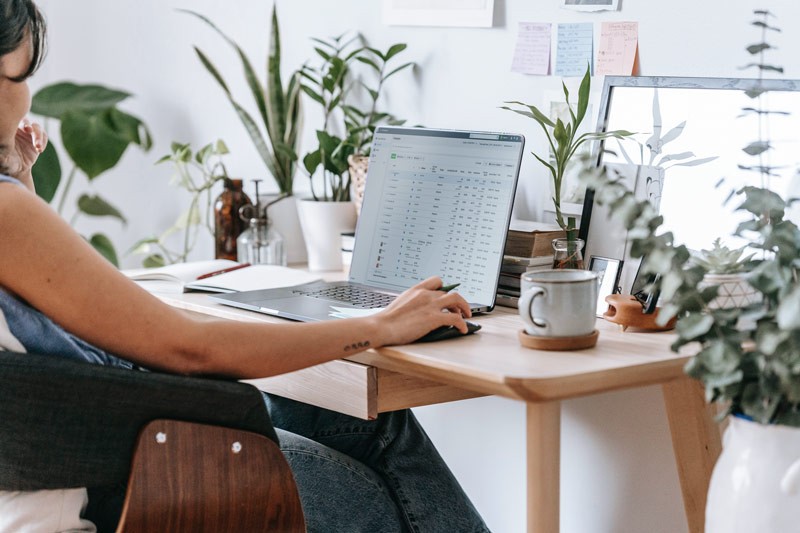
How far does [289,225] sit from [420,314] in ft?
3.18

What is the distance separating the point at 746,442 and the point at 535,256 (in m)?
0.65

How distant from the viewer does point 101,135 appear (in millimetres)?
3047

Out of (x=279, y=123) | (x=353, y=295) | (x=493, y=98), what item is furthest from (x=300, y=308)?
(x=279, y=123)

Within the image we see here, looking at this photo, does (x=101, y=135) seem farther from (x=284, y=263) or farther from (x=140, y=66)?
(x=284, y=263)

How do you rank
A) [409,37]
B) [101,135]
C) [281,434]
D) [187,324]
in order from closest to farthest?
[187,324], [281,434], [409,37], [101,135]

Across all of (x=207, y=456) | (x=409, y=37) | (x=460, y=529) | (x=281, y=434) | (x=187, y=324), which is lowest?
(x=460, y=529)

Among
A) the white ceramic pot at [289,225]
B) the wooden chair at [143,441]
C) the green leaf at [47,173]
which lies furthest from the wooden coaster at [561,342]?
the green leaf at [47,173]

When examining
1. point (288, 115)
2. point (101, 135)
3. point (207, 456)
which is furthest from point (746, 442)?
point (101, 135)

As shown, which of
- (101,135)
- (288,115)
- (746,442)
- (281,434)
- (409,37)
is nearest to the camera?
(746,442)

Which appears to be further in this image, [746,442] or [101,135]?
[101,135]

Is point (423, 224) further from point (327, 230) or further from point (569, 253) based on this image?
point (327, 230)

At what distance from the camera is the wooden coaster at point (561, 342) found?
1414 mm

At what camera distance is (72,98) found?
124 inches

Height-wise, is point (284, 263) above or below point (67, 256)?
below
